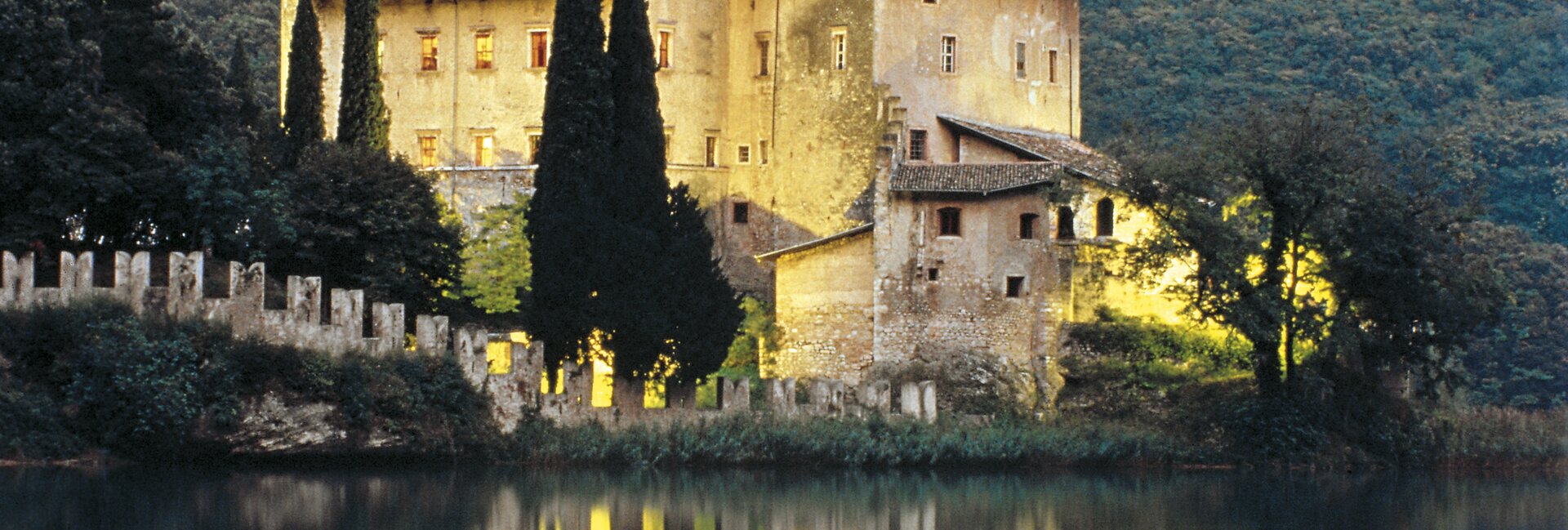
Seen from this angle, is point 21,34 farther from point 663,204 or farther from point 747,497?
point 747,497

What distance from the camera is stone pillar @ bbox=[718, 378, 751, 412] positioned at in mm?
55125

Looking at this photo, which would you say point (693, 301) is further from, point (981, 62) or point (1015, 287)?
point (981, 62)

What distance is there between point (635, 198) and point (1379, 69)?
29530 millimetres

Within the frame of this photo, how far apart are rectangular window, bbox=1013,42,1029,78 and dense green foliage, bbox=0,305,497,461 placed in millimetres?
20275

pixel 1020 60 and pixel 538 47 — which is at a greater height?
pixel 538 47

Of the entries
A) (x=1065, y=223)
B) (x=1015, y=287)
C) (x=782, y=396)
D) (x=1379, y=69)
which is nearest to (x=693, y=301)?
(x=782, y=396)

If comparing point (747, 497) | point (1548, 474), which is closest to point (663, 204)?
point (747, 497)

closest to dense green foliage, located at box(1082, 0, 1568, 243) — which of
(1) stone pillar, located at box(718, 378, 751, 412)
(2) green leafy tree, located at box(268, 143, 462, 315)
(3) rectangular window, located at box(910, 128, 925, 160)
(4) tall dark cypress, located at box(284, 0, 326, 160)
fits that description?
(3) rectangular window, located at box(910, 128, 925, 160)

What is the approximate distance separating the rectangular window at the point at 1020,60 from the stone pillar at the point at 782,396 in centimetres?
1292

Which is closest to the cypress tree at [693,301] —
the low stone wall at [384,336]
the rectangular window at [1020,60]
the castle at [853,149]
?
the low stone wall at [384,336]

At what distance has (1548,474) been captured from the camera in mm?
58156

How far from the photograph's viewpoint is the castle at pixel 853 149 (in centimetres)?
6022

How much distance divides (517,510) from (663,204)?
12553 mm

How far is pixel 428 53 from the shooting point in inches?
2635
